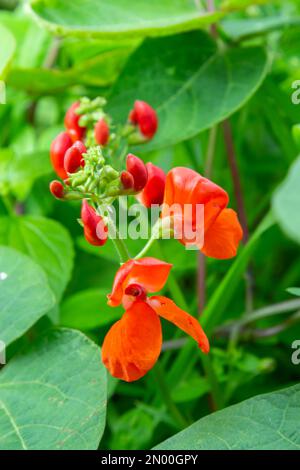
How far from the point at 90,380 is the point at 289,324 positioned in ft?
1.32

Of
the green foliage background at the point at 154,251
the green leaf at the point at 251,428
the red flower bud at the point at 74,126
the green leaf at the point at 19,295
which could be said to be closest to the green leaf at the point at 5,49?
the green foliage background at the point at 154,251

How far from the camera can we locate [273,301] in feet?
3.99

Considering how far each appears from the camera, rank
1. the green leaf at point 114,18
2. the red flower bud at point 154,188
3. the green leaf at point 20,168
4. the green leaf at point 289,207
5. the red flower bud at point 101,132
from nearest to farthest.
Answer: the green leaf at point 289,207 < the red flower bud at point 154,188 < the red flower bud at point 101,132 < the green leaf at point 114,18 < the green leaf at point 20,168

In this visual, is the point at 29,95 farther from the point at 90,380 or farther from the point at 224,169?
the point at 90,380

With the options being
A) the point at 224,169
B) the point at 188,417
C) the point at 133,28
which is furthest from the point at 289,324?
the point at 133,28

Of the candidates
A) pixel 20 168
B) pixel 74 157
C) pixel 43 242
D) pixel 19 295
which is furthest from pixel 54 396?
pixel 20 168

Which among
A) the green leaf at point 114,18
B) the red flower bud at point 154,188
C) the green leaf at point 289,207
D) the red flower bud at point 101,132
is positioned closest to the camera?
the green leaf at point 289,207

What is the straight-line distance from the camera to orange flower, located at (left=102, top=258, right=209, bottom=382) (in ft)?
2.01

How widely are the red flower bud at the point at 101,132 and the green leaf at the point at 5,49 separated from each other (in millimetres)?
155

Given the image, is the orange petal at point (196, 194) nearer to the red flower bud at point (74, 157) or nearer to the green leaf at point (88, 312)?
the red flower bud at point (74, 157)

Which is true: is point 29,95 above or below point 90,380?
above

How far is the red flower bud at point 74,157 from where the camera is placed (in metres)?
0.70

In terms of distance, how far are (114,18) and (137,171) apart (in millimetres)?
400

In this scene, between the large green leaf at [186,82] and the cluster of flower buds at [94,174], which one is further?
the large green leaf at [186,82]
